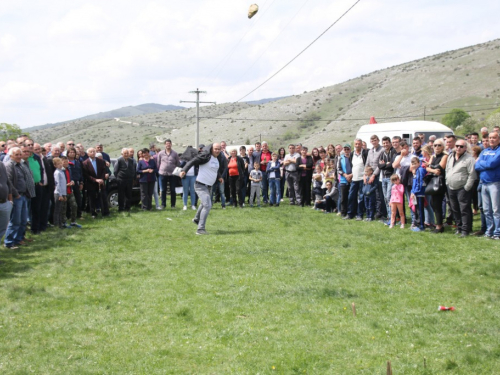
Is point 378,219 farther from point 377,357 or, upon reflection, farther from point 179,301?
point 377,357

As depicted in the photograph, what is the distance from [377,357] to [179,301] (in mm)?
2969

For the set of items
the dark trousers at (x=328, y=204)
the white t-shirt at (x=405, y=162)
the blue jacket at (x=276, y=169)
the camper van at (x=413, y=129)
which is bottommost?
the dark trousers at (x=328, y=204)

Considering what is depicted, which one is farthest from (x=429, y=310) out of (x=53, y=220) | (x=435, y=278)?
(x=53, y=220)

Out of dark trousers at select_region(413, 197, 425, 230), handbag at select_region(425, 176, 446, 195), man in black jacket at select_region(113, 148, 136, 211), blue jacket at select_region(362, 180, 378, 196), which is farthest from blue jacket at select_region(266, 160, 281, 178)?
handbag at select_region(425, 176, 446, 195)

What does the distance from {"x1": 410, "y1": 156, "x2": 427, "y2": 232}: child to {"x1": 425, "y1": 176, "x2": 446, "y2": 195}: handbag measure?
0.24m

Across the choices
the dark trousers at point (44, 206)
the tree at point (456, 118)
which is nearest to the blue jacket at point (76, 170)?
the dark trousers at point (44, 206)

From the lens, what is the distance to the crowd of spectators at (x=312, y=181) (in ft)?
36.4

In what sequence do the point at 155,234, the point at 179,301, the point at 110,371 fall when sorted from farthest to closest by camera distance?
1. the point at 155,234
2. the point at 179,301
3. the point at 110,371

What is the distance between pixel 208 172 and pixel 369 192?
450 cm

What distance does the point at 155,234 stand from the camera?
12.6 metres

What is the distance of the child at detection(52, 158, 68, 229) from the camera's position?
532 inches

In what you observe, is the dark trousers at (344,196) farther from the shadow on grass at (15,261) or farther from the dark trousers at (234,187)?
the shadow on grass at (15,261)

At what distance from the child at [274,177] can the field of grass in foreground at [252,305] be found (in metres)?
6.94

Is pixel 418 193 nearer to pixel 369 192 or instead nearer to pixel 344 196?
pixel 369 192
